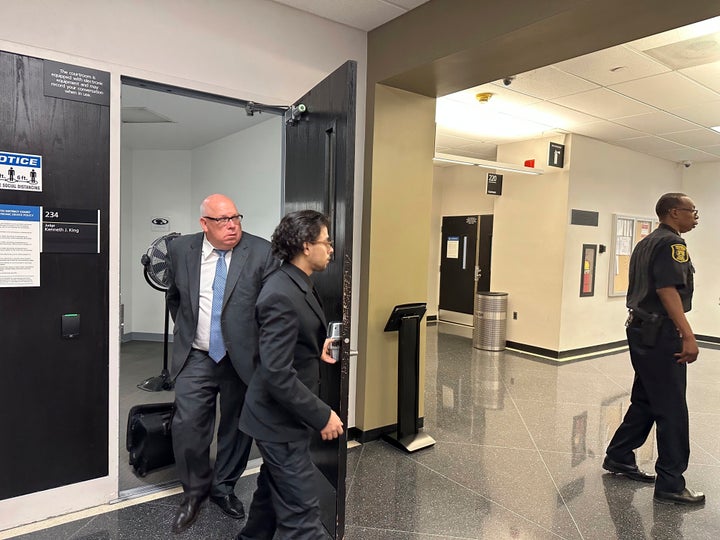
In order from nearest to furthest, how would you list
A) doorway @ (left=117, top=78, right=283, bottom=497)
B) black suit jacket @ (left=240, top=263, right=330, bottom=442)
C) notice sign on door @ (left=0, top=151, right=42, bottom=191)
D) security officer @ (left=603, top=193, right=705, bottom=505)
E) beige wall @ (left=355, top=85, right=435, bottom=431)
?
black suit jacket @ (left=240, top=263, right=330, bottom=442), notice sign on door @ (left=0, top=151, right=42, bottom=191), security officer @ (left=603, top=193, right=705, bottom=505), beige wall @ (left=355, top=85, right=435, bottom=431), doorway @ (left=117, top=78, right=283, bottom=497)

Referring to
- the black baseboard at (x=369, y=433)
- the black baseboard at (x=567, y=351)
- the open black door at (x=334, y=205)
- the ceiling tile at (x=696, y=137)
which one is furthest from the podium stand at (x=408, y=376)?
the ceiling tile at (x=696, y=137)

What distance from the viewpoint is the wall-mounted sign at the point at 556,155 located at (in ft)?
19.7

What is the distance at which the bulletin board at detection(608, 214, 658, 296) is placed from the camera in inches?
266

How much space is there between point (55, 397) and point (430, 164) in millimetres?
2775

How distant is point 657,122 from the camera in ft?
17.7

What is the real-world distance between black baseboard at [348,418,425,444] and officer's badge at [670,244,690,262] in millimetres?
2035

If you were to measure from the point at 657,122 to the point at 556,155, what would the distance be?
1.11 metres

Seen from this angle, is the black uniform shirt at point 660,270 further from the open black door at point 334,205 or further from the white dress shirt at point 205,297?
the white dress shirt at point 205,297

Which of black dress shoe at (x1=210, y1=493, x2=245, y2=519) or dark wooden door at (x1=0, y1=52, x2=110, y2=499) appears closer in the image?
dark wooden door at (x1=0, y1=52, x2=110, y2=499)

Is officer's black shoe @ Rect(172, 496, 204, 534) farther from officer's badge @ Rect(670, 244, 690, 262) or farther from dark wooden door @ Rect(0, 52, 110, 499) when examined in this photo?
officer's badge @ Rect(670, 244, 690, 262)

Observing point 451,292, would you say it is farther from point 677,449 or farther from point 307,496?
point 307,496

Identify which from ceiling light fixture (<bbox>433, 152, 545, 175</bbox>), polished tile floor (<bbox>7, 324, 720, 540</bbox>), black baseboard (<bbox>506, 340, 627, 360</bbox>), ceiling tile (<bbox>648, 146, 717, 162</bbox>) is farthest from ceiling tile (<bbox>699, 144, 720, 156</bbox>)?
polished tile floor (<bbox>7, 324, 720, 540</bbox>)

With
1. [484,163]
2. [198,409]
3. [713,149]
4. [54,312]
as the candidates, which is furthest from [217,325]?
[713,149]

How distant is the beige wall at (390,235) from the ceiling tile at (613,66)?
1.27 m
